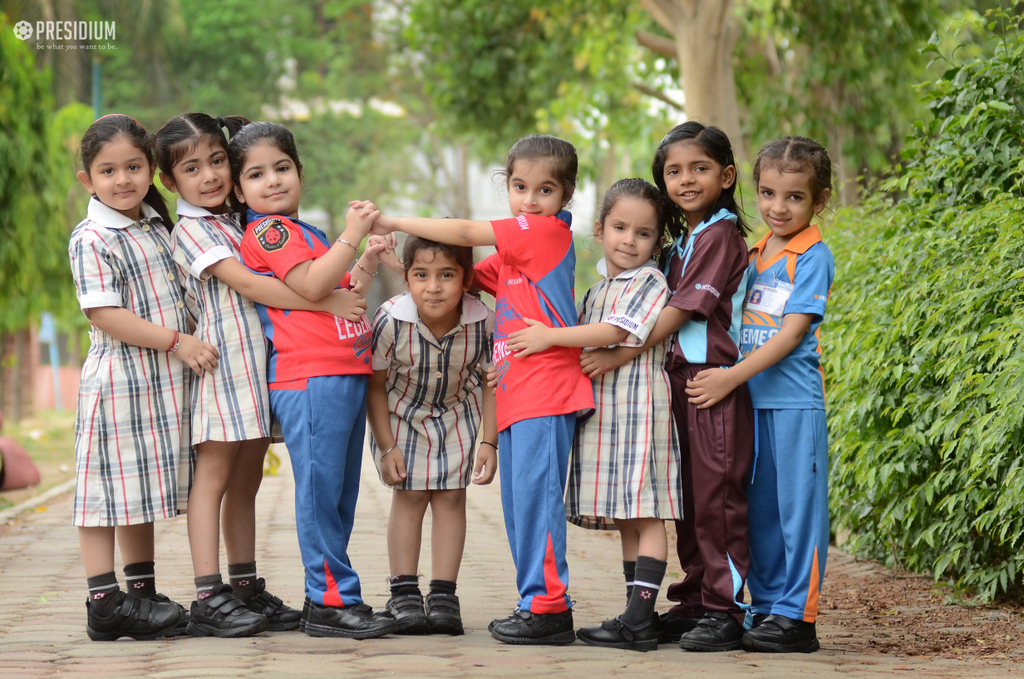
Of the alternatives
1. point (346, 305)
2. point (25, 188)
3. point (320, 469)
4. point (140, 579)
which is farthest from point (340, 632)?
point (25, 188)

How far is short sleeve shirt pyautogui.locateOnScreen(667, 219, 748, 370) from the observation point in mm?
3398

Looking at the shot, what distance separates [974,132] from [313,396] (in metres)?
3.24

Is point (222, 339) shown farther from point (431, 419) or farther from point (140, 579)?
point (140, 579)

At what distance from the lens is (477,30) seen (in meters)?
11.7

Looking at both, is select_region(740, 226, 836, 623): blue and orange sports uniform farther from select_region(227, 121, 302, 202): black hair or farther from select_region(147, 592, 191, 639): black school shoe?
select_region(147, 592, 191, 639): black school shoe

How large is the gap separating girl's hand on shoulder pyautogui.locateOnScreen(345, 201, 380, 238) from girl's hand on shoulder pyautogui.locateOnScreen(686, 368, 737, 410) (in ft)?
4.02

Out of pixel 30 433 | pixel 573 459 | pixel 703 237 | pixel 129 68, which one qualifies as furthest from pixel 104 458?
pixel 129 68

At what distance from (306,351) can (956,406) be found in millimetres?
2619

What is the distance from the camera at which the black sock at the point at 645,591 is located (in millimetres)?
3367

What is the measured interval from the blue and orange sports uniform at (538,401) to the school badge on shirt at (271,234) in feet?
2.40

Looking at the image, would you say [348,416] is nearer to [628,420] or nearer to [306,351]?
[306,351]

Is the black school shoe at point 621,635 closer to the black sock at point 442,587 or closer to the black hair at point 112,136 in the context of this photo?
the black sock at point 442,587

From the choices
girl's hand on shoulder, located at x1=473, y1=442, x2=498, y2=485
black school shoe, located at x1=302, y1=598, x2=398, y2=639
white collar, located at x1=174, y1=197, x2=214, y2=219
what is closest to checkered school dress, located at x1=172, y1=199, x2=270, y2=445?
white collar, located at x1=174, y1=197, x2=214, y2=219

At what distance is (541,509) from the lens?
11.1 feet
